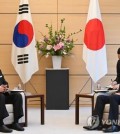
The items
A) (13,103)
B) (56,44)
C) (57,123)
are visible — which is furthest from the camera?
(56,44)

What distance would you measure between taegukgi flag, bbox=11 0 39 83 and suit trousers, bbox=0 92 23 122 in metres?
1.79

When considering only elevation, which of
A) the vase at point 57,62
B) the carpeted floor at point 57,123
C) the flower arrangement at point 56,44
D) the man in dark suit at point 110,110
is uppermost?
the flower arrangement at point 56,44

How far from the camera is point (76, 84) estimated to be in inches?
282

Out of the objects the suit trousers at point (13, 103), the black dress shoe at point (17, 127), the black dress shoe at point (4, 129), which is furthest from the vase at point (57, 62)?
the black dress shoe at point (4, 129)

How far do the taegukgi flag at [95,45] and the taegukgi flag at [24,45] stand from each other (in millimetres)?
1079

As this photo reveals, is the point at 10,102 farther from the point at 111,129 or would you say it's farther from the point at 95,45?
the point at 95,45

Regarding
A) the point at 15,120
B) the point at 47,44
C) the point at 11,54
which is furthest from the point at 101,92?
the point at 11,54

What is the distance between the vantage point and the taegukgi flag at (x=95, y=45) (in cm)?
669

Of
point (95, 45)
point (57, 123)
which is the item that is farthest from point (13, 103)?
point (95, 45)

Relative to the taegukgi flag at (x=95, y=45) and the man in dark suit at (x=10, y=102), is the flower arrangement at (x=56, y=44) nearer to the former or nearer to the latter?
the taegukgi flag at (x=95, y=45)

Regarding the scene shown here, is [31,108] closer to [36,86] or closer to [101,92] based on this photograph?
[36,86]

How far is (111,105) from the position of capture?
4.71 m

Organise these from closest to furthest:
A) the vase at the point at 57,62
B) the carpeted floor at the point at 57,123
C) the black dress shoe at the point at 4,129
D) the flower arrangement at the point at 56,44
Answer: the black dress shoe at the point at 4,129 < the carpeted floor at the point at 57,123 < the flower arrangement at the point at 56,44 < the vase at the point at 57,62

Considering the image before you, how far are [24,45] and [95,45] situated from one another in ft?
4.72
